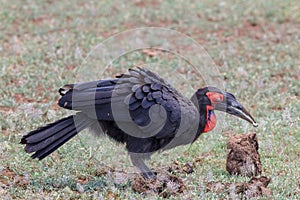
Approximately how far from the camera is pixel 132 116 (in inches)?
230

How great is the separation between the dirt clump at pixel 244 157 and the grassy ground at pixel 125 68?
0.13 metres

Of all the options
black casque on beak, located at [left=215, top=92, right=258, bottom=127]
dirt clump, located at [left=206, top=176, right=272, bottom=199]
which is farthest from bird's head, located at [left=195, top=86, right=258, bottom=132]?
dirt clump, located at [left=206, top=176, right=272, bottom=199]

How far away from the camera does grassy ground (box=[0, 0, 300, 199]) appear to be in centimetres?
598

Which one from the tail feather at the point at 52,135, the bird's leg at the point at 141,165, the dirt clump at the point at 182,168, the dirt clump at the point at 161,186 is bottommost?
the dirt clump at the point at 161,186

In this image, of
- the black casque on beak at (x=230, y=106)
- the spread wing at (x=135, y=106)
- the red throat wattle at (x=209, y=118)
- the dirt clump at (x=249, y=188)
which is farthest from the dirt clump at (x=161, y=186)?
the black casque on beak at (x=230, y=106)

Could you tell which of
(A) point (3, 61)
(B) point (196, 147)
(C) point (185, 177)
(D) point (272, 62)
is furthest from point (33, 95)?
(D) point (272, 62)

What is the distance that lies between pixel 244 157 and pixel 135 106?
3.66 ft

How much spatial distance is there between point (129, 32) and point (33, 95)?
9.79 ft

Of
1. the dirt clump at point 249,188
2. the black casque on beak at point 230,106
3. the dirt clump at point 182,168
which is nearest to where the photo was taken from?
the dirt clump at point 249,188

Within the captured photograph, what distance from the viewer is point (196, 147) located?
22.9 ft

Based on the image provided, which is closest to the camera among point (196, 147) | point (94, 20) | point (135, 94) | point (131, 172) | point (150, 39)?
point (135, 94)

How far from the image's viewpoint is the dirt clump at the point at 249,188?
5.51m

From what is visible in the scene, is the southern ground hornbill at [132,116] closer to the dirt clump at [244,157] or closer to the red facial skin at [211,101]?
the red facial skin at [211,101]

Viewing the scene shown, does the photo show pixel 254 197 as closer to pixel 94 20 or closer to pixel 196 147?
pixel 196 147
